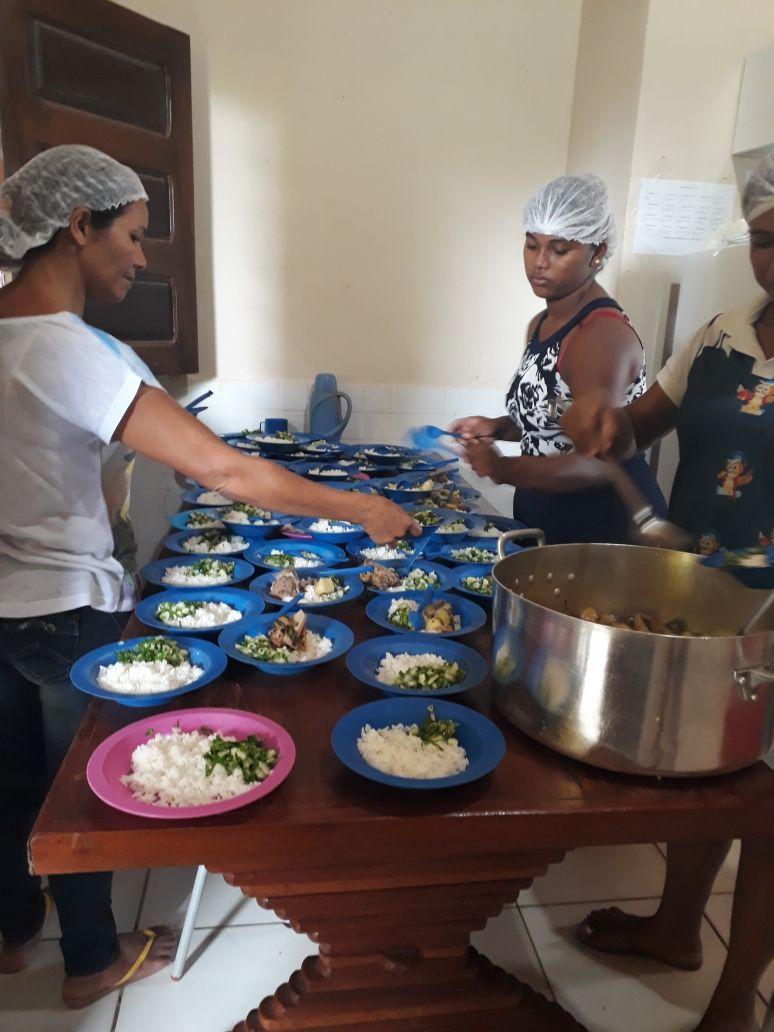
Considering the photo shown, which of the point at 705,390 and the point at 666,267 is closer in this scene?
the point at 705,390

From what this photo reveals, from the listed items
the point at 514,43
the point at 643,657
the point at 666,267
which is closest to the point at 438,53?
the point at 514,43

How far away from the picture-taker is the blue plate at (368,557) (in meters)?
1.75

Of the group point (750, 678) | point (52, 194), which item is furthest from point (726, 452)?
point (52, 194)

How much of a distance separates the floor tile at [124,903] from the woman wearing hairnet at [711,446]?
1108 millimetres

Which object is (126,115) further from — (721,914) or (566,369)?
(721,914)

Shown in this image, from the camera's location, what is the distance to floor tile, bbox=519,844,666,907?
1860mm

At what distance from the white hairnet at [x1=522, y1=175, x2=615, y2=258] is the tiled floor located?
176 centimetres

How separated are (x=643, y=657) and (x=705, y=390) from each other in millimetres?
928

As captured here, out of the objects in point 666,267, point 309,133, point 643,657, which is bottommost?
point 643,657

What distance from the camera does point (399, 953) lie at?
1186mm

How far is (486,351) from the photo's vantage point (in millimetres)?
3629

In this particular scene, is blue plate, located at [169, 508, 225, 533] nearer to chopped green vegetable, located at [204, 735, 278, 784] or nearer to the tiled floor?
the tiled floor

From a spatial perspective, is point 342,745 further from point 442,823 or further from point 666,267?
point 666,267

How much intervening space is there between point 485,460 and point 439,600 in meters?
0.49
